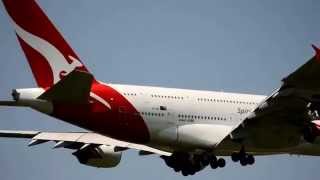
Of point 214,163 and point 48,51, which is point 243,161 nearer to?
point 214,163

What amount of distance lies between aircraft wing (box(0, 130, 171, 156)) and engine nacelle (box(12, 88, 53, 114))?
14.7 ft

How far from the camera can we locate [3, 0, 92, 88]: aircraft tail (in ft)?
122

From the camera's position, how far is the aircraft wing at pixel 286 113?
109 feet

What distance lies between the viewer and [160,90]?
37.4m

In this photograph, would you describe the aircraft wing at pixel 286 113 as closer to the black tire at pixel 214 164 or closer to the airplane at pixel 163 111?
the airplane at pixel 163 111

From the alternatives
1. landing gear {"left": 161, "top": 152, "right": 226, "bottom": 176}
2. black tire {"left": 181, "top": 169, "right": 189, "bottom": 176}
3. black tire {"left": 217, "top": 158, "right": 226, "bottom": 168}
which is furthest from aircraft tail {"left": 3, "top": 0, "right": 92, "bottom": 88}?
black tire {"left": 217, "top": 158, "right": 226, "bottom": 168}

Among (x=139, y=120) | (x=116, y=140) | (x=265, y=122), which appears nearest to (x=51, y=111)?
(x=139, y=120)

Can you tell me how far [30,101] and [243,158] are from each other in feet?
34.6

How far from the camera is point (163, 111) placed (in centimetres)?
3700

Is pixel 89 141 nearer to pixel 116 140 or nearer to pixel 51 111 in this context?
pixel 116 140

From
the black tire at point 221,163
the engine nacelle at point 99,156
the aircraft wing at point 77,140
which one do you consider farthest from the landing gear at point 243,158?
the engine nacelle at point 99,156

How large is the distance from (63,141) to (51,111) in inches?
220

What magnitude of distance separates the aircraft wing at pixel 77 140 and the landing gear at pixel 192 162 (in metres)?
0.73

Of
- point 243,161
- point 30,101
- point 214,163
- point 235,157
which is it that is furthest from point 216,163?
point 30,101
